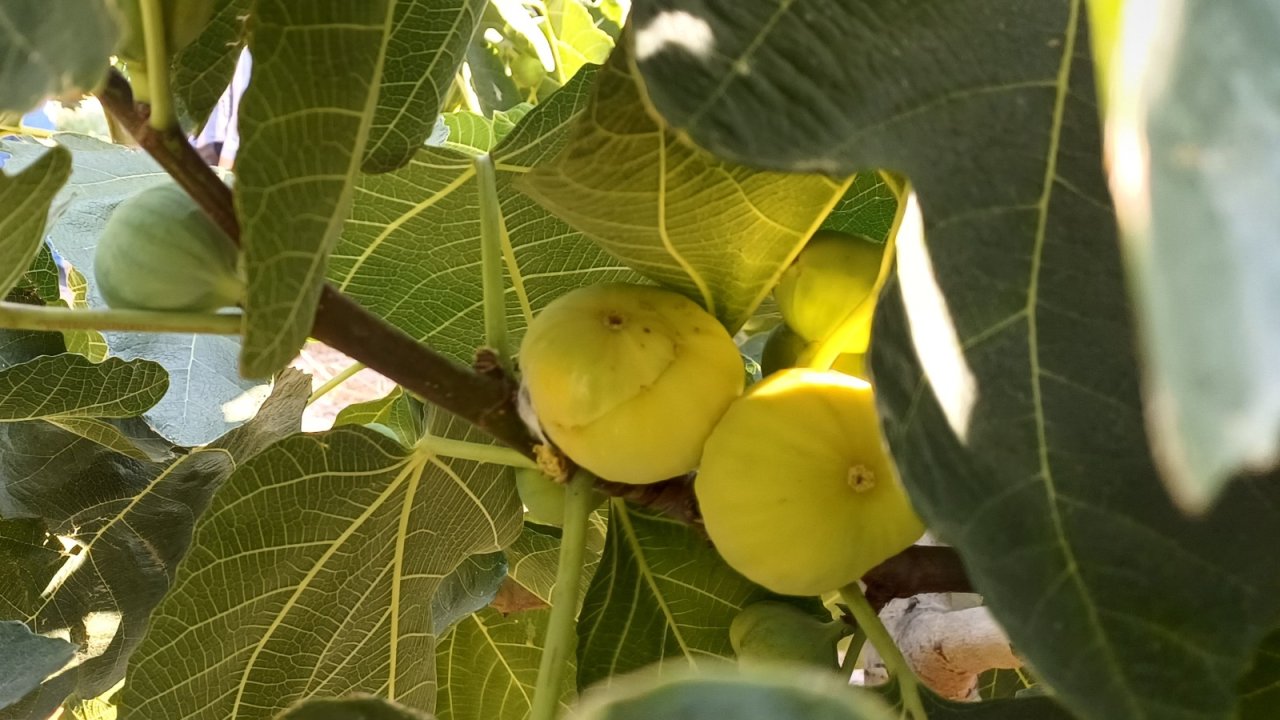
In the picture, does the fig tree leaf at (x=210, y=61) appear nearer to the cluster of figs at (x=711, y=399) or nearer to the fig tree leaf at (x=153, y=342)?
the cluster of figs at (x=711, y=399)

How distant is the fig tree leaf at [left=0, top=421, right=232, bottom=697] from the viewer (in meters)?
0.74

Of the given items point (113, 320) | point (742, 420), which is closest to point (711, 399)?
point (742, 420)

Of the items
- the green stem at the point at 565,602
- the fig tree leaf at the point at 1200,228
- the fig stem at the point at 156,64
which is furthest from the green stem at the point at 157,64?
the fig tree leaf at the point at 1200,228

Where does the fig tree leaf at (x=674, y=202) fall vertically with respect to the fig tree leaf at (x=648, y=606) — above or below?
above

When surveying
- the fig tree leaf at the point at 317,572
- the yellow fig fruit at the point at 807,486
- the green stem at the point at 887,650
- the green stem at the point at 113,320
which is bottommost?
the fig tree leaf at the point at 317,572

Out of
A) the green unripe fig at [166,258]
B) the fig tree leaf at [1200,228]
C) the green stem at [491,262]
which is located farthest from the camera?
the green stem at [491,262]

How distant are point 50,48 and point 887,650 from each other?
0.39 meters

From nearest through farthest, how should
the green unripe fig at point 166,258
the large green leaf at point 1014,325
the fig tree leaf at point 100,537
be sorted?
the large green leaf at point 1014,325 → the green unripe fig at point 166,258 → the fig tree leaf at point 100,537

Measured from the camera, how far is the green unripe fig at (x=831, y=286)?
44cm

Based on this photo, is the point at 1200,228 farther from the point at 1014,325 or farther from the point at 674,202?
the point at 674,202

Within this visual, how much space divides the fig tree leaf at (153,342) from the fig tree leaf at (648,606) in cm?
33

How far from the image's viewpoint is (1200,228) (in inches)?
4.0

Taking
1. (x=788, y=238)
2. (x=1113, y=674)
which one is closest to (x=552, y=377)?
(x=788, y=238)

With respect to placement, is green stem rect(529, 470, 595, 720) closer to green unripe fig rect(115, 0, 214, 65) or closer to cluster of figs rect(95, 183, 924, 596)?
cluster of figs rect(95, 183, 924, 596)
